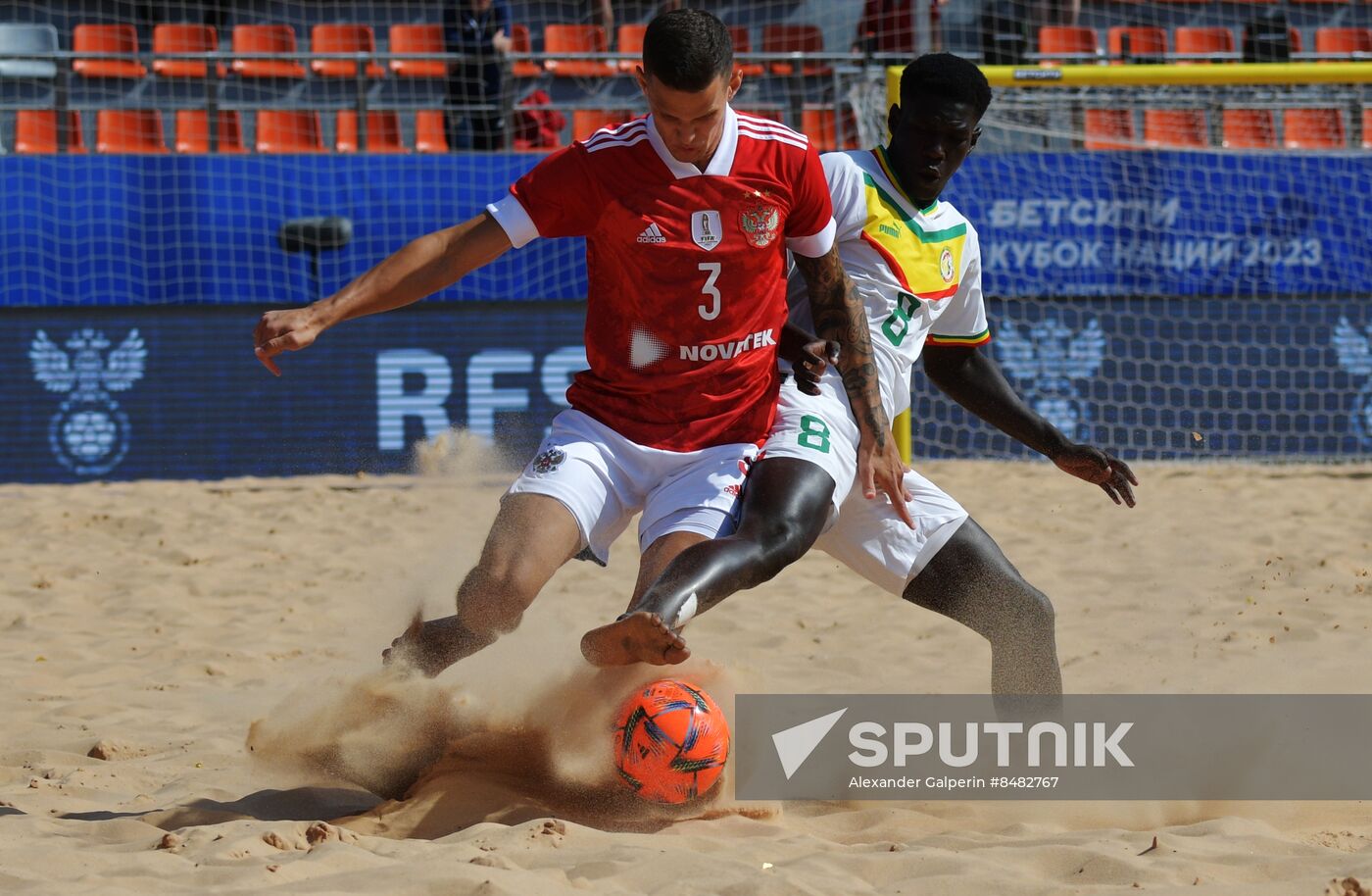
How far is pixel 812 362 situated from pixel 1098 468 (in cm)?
103

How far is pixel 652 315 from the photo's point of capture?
3.75 metres

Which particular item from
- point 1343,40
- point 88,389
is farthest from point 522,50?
point 1343,40

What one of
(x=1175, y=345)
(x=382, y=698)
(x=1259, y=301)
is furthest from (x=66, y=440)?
(x=1259, y=301)

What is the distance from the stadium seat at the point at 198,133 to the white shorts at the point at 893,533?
29.2 ft

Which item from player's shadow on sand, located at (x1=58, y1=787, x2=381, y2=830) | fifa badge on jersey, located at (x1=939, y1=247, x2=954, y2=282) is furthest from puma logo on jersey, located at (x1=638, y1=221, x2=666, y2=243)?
player's shadow on sand, located at (x1=58, y1=787, x2=381, y2=830)

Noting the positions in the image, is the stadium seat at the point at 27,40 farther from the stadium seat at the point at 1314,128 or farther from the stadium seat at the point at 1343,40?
the stadium seat at the point at 1343,40

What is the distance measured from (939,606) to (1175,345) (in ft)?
24.2

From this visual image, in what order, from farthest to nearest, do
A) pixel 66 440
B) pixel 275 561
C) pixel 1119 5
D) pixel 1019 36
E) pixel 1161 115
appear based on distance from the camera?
pixel 1119 5 < pixel 1161 115 < pixel 1019 36 < pixel 66 440 < pixel 275 561

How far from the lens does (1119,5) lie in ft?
45.3

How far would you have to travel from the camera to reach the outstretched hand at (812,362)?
3.83 metres

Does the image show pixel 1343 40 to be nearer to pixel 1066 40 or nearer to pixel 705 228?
pixel 1066 40

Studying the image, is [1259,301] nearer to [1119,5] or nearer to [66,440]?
[1119,5]

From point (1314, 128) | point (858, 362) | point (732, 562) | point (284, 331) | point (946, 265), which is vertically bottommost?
point (732, 562)

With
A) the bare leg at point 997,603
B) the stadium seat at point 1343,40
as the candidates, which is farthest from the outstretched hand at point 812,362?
the stadium seat at point 1343,40
